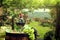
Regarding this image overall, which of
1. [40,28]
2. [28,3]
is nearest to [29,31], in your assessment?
[40,28]

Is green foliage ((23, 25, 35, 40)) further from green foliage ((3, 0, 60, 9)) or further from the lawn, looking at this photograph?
green foliage ((3, 0, 60, 9))

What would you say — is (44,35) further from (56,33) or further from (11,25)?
(11,25)

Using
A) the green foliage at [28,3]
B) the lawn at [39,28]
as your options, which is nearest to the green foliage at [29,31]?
the lawn at [39,28]

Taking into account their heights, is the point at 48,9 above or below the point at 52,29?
above

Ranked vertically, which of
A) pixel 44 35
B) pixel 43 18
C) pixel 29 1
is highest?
pixel 29 1

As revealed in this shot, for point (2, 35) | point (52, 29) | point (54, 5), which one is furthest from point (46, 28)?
point (2, 35)

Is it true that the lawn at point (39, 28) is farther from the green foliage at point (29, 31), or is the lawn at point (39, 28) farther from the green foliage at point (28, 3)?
the green foliage at point (28, 3)

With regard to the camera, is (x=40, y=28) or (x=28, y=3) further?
(x=40, y=28)

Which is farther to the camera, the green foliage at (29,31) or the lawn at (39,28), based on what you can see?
the lawn at (39,28)

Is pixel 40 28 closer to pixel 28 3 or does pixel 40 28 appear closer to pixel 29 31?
pixel 29 31

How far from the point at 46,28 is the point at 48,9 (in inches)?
15.7

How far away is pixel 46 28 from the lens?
16.6 feet

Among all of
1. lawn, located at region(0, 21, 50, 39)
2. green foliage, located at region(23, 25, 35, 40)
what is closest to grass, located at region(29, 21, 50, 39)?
lawn, located at region(0, 21, 50, 39)

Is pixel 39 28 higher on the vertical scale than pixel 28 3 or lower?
lower
